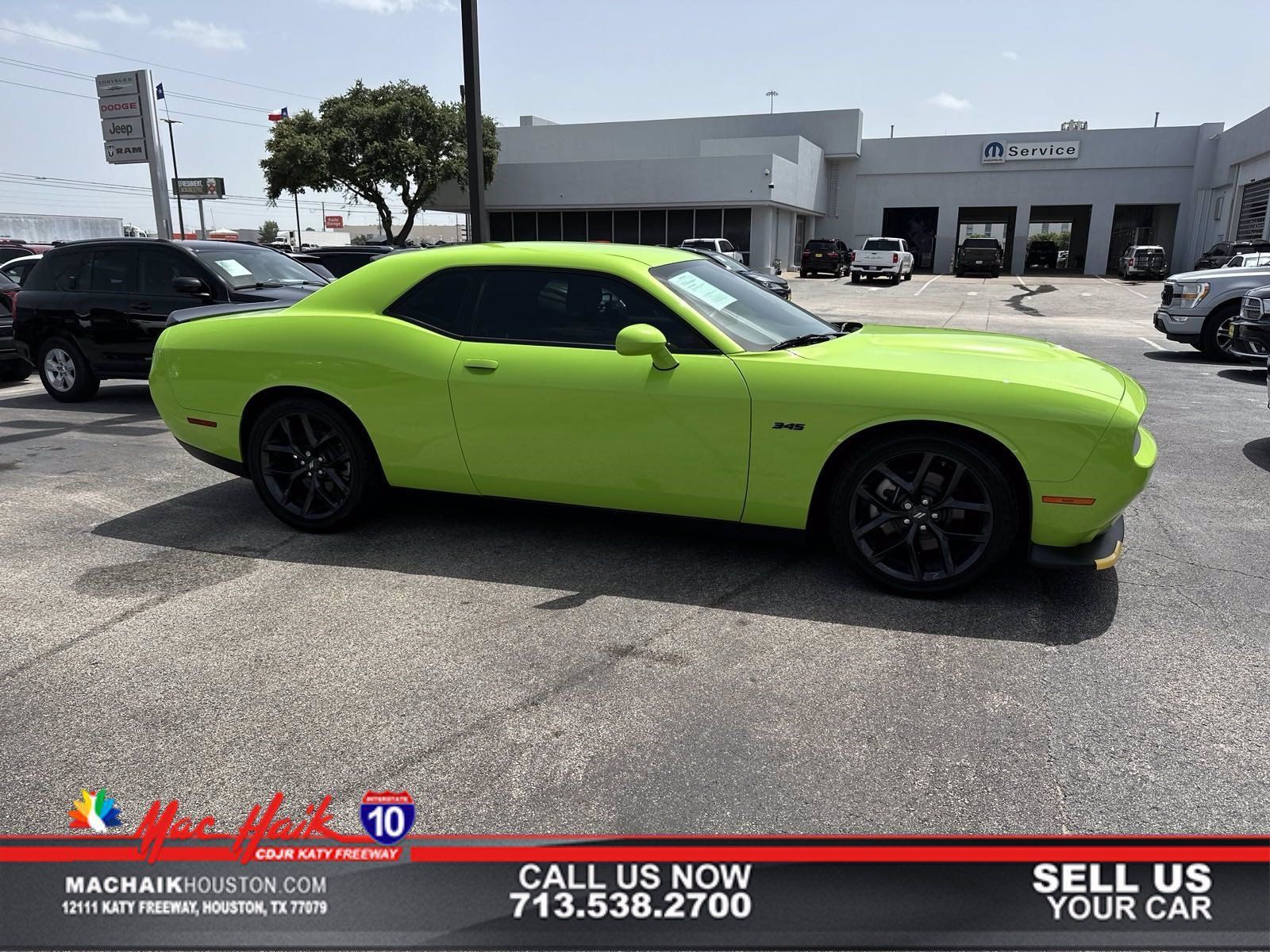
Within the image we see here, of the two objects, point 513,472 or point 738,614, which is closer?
point 738,614

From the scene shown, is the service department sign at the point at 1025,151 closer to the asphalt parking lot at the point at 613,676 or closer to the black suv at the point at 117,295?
the black suv at the point at 117,295

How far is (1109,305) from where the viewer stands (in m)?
26.2

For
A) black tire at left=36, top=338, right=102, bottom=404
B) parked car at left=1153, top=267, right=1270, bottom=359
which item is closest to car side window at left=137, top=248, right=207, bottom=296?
black tire at left=36, top=338, right=102, bottom=404

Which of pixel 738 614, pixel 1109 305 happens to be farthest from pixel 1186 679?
pixel 1109 305

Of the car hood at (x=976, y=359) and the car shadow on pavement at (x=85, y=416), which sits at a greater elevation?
the car hood at (x=976, y=359)

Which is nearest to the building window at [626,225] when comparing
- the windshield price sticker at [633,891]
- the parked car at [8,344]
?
the parked car at [8,344]

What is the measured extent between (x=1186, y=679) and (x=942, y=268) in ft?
157

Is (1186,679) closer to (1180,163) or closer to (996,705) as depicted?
(996,705)

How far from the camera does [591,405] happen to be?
4.19 meters

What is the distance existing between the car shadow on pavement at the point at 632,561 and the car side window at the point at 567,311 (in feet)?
2.79

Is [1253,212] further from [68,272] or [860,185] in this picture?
[68,272]

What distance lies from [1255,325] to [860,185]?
41.4 m

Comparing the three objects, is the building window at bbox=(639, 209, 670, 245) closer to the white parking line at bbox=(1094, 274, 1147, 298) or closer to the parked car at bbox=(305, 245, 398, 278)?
the white parking line at bbox=(1094, 274, 1147, 298)

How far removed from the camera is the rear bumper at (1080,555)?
12.3 ft
